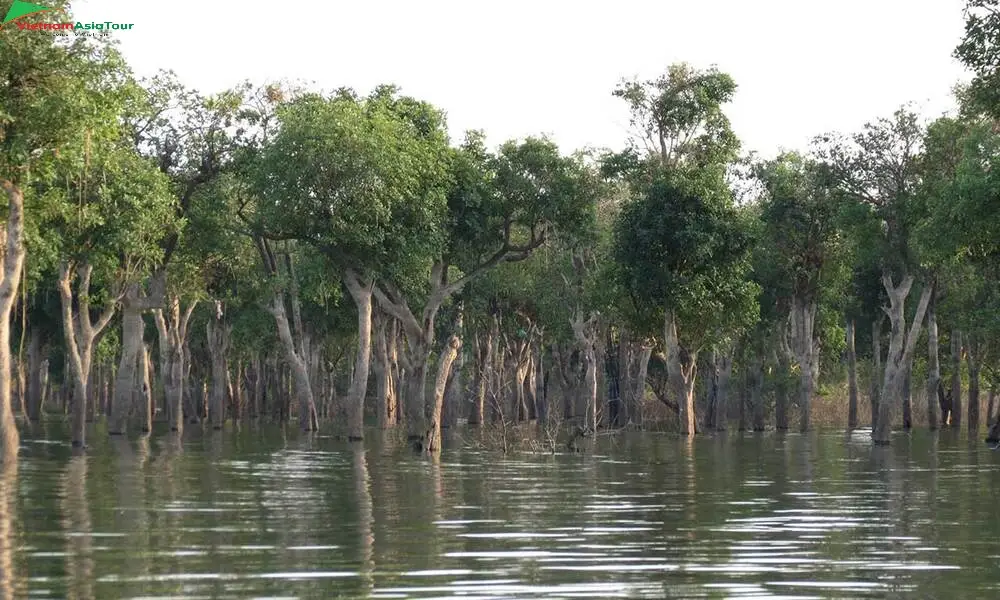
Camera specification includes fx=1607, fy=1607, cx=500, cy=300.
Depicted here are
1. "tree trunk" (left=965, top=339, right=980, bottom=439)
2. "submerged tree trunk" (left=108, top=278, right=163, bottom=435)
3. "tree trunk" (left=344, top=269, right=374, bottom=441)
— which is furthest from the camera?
"tree trunk" (left=965, top=339, right=980, bottom=439)

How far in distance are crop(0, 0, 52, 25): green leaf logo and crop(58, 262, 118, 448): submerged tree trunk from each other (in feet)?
51.1

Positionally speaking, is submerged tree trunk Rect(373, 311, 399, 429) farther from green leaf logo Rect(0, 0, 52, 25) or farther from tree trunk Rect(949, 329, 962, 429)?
green leaf logo Rect(0, 0, 52, 25)

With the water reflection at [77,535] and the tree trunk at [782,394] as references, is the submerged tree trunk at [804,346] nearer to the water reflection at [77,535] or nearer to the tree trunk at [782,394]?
the tree trunk at [782,394]

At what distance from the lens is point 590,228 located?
219 feet

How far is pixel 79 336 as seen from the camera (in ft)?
191

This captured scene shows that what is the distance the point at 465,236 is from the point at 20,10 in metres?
31.3

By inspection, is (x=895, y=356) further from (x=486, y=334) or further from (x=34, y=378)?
(x=34, y=378)

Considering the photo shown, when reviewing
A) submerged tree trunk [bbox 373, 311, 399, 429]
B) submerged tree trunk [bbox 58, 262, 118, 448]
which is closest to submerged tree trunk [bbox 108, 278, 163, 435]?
submerged tree trunk [bbox 58, 262, 118, 448]

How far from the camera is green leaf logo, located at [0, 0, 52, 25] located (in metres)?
36.2

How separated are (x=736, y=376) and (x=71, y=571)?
256 ft

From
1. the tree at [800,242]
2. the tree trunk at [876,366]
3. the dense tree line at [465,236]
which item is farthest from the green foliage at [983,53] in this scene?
the tree trunk at [876,366]

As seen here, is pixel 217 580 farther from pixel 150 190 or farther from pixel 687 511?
pixel 150 190

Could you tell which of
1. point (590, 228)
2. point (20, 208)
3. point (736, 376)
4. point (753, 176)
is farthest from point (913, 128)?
point (736, 376)

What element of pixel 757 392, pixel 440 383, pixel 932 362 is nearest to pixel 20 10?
pixel 440 383
